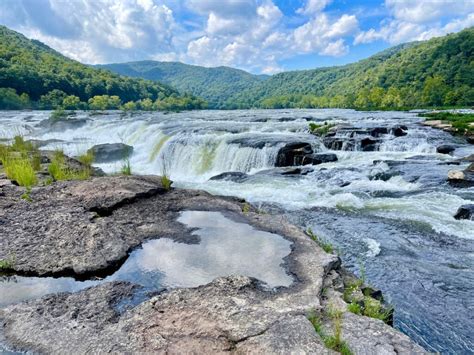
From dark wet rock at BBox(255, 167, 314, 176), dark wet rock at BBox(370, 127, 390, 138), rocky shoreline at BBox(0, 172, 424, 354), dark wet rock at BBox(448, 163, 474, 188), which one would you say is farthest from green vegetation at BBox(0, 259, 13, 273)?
dark wet rock at BBox(370, 127, 390, 138)

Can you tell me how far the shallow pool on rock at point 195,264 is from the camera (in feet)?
15.6

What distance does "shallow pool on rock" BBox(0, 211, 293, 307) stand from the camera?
15.6 feet

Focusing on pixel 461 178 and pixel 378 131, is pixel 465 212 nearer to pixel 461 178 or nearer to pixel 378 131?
pixel 461 178

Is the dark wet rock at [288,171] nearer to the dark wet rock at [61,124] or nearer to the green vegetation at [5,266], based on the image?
the green vegetation at [5,266]

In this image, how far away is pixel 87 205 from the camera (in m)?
7.52

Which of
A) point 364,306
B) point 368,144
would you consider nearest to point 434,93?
point 368,144

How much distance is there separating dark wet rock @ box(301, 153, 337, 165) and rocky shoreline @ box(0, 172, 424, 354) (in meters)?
12.1

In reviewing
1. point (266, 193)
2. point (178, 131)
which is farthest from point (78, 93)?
point (266, 193)

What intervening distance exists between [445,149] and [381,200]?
35.0 ft

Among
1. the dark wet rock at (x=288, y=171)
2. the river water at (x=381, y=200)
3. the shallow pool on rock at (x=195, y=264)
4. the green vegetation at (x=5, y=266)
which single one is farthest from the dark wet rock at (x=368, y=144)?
the green vegetation at (x=5, y=266)

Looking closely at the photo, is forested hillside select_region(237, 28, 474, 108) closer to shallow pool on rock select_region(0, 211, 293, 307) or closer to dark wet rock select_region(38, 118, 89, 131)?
dark wet rock select_region(38, 118, 89, 131)

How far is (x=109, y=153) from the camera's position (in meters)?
22.1

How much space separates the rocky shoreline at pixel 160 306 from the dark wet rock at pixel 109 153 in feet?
49.9

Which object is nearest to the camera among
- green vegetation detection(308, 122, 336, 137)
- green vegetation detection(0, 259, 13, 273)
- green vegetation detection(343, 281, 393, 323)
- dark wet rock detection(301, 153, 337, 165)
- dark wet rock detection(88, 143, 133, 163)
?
green vegetation detection(343, 281, 393, 323)
